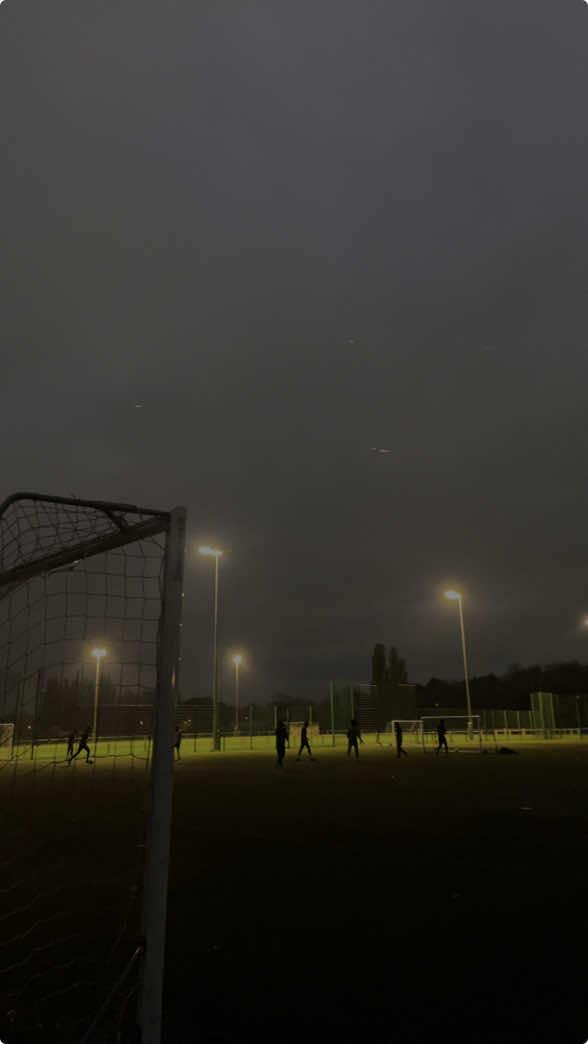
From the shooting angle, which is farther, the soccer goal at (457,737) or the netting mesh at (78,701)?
the soccer goal at (457,737)

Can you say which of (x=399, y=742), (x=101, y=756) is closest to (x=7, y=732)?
(x=101, y=756)

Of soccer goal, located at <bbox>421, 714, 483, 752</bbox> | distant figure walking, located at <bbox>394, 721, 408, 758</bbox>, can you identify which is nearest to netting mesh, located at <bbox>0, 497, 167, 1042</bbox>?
distant figure walking, located at <bbox>394, 721, 408, 758</bbox>

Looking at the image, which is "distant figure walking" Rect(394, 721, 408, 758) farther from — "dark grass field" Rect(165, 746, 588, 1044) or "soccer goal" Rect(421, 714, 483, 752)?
"dark grass field" Rect(165, 746, 588, 1044)

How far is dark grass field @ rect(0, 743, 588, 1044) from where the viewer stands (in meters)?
3.77

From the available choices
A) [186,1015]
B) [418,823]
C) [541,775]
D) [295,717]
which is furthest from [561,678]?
[186,1015]

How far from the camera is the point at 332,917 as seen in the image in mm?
5391

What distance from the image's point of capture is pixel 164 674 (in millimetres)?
4074

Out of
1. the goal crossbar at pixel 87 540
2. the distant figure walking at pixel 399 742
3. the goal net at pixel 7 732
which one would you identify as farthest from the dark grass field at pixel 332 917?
the distant figure walking at pixel 399 742

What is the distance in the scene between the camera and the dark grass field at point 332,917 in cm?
377

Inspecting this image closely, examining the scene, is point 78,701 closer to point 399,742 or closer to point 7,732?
point 7,732

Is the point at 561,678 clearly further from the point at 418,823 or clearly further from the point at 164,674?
the point at 164,674

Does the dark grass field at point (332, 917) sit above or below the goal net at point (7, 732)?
below

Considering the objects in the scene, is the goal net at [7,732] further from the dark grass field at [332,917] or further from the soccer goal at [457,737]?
the soccer goal at [457,737]

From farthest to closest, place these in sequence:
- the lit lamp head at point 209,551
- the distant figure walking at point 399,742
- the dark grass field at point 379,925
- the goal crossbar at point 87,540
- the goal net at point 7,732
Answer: the lit lamp head at point 209,551 → the distant figure walking at point 399,742 → the goal net at point 7,732 → the goal crossbar at point 87,540 → the dark grass field at point 379,925
